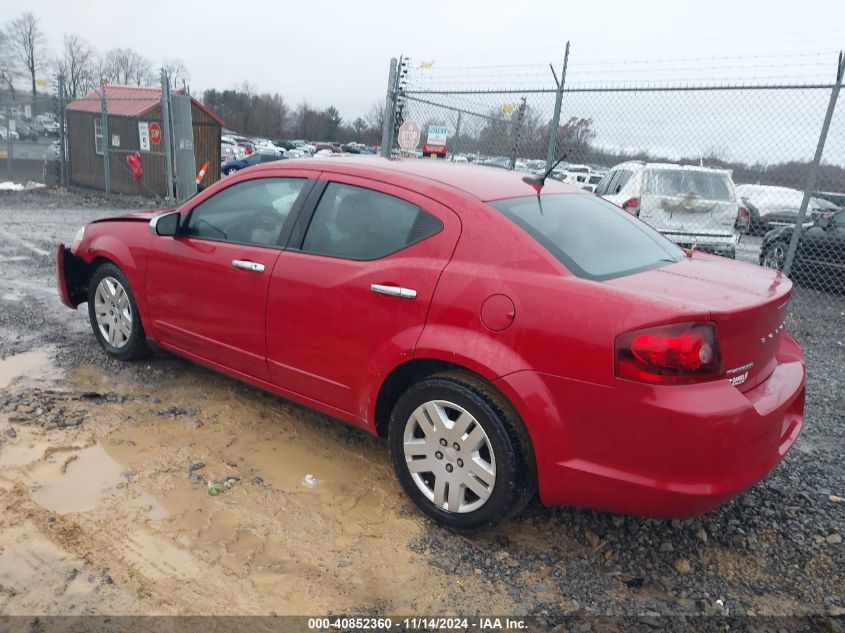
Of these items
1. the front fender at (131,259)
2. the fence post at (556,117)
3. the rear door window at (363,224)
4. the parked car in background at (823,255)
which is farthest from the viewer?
the parked car in background at (823,255)

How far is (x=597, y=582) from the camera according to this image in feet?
9.01

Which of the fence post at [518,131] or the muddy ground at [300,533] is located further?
the fence post at [518,131]

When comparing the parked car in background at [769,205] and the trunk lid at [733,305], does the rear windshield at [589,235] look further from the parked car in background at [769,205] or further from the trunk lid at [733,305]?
the parked car in background at [769,205]

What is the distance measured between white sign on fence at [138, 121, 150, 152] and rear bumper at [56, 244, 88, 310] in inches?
414

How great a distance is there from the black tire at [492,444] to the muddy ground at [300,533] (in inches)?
6.0

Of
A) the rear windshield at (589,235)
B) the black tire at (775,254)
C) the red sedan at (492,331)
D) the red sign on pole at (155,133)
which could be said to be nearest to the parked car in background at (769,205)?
the black tire at (775,254)

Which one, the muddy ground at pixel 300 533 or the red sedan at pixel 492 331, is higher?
the red sedan at pixel 492 331

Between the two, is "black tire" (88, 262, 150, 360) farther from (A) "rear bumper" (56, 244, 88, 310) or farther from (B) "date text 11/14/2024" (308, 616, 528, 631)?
(B) "date text 11/14/2024" (308, 616, 528, 631)

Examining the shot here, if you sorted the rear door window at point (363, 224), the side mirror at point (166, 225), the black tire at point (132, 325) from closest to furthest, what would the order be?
the rear door window at point (363, 224) < the side mirror at point (166, 225) < the black tire at point (132, 325)

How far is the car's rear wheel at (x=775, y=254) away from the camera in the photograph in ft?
32.9

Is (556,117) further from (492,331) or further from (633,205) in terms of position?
(492,331)

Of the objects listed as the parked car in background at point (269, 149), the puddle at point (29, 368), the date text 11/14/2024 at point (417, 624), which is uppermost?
the date text 11/14/2024 at point (417, 624)

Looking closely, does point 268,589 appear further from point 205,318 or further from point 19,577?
point 205,318

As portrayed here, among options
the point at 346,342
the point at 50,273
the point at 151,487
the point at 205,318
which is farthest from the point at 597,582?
the point at 50,273
